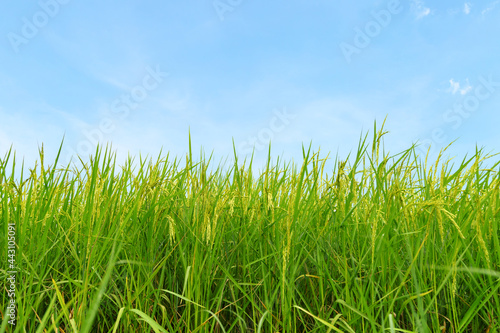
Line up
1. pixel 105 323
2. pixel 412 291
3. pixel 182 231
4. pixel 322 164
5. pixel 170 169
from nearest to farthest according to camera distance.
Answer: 1. pixel 412 291
2. pixel 105 323
3. pixel 182 231
4. pixel 322 164
5. pixel 170 169

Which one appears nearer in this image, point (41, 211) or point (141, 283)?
point (141, 283)

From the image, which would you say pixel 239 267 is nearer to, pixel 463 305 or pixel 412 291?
pixel 412 291

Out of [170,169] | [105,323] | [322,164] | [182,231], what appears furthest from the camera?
[170,169]

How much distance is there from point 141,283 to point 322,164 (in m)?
1.22

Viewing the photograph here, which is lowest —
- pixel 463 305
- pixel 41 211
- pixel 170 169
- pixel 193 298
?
pixel 193 298

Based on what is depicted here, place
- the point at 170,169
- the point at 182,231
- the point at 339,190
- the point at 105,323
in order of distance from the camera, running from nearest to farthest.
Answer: the point at 339,190 < the point at 105,323 < the point at 182,231 < the point at 170,169

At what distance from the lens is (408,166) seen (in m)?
2.44

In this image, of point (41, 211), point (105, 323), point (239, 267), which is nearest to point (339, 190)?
point (239, 267)

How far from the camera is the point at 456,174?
2402 mm

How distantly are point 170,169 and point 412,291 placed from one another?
1796mm

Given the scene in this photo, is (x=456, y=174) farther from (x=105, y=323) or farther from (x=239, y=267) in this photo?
(x=105, y=323)

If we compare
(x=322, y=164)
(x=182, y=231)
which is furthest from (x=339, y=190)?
(x=182, y=231)

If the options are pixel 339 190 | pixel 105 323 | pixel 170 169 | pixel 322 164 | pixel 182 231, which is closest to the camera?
pixel 339 190

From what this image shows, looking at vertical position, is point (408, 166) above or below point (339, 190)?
above
